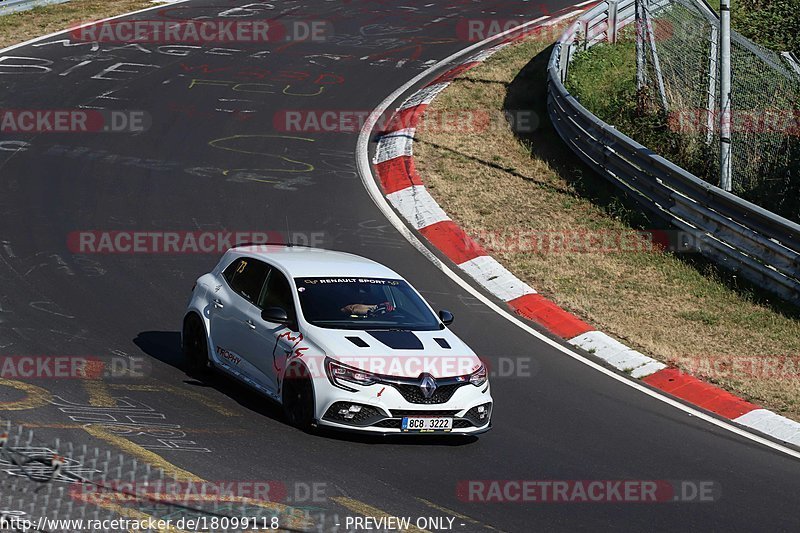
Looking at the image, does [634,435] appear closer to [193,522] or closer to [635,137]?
[193,522]

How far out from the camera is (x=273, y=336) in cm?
1063

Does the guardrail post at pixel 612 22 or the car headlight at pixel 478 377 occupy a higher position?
the guardrail post at pixel 612 22

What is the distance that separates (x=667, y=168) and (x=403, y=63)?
36.9 feet

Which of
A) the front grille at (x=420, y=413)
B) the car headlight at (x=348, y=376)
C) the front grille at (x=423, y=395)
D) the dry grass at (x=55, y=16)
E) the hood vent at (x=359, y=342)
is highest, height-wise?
the dry grass at (x=55, y=16)

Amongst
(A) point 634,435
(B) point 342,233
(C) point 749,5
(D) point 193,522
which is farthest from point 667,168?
(D) point 193,522

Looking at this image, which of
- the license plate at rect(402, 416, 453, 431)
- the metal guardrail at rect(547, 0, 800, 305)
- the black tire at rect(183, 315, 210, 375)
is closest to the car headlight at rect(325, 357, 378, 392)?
the license plate at rect(402, 416, 453, 431)

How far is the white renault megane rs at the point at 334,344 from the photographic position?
9.80 meters

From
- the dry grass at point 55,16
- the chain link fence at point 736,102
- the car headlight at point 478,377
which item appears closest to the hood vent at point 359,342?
the car headlight at point 478,377

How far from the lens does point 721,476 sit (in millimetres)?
9969

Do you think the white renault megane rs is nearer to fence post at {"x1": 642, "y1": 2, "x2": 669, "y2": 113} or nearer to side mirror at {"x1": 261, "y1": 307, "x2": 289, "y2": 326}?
side mirror at {"x1": 261, "y1": 307, "x2": 289, "y2": 326}

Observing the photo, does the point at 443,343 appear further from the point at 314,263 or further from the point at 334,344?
the point at 314,263

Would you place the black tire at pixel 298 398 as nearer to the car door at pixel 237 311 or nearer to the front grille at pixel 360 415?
the front grille at pixel 360 415

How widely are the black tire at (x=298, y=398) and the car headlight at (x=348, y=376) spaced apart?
0.21 m

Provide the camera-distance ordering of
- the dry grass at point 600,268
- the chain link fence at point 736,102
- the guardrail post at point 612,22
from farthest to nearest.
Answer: the guardrail post at point 612,22 < the chain link fence at point 736,102 < the dry grass at point 600,268
